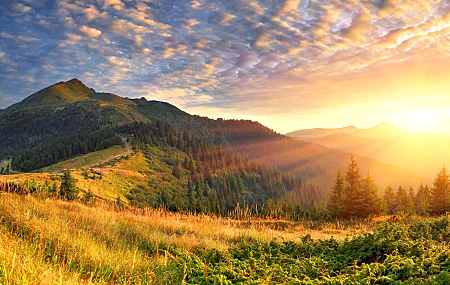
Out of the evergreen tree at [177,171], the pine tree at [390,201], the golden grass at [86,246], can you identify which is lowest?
the pine tree at [390,201]

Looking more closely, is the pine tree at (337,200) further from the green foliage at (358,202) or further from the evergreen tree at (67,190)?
the evergreen tree at (67,190)

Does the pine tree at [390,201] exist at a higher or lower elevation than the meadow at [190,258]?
lower

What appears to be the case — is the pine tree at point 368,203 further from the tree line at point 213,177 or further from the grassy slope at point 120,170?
the tree line at point 213,177

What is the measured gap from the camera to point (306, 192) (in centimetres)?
16675

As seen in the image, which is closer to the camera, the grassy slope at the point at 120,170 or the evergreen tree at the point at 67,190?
the evergreen tree at the point at 67,190

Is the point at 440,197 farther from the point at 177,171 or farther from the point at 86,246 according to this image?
the point at 177,171

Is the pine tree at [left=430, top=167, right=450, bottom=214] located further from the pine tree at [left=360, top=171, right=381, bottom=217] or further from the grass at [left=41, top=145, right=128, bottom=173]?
the grass at [left=41, top=145, right=128, bottom=173]

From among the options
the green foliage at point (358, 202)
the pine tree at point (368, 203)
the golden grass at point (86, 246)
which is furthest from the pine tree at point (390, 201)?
the golden grass at point (86, 246)

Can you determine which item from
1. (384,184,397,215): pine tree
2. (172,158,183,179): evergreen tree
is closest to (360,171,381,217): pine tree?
(384,184,397,215): pine tree

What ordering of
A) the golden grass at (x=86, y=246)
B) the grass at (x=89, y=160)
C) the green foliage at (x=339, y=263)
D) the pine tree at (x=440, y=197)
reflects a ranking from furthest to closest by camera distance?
the grass at (x=89, y=160) → the pine tree at (x=440, y=197) → the golden grass at (x=86, y=246) → the green foliage at (x=339, y=263)

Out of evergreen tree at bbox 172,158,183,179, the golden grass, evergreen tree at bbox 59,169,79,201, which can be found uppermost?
the golden grass

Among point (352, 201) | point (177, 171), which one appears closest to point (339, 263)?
point (352, 201)

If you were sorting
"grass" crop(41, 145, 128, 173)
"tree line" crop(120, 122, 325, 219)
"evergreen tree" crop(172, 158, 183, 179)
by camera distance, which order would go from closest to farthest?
"grass" crop(41, 145, 128, 173) → "tree line" crop(120, 122, 325, 219) → "evergreen tree" crop(172, 158, 183, 179)

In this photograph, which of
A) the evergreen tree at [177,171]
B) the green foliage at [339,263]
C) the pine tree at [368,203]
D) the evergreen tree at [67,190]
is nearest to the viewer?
the green foliage at [339,263]
